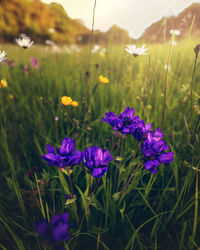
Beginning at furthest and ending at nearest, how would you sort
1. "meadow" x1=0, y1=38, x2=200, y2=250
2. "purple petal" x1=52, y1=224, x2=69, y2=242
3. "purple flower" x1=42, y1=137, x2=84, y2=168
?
"meadow" x1=0, y1=38, x2=200, y2=250 → "purple flower" x1=42, y1=137, x2=84, y2=168 → "purple petal" x1=52, y1=224, x2=69, y2=242

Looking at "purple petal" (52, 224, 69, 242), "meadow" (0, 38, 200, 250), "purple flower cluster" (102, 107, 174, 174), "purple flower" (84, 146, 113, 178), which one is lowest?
"meadow" (0, 38, 200, 250)

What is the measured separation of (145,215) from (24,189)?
24.9 inches

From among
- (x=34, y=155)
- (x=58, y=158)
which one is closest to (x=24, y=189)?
(x=34, y=155)

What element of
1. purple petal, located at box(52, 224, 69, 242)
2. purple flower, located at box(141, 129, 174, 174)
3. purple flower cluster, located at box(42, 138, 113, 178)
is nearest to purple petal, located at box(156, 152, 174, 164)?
purple flower, located at box(141, 129, 174, 174)

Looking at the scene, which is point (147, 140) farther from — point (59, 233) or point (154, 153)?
point (59, 233)

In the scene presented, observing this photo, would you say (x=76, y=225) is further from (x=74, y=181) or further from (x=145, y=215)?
(x=145, y=215)

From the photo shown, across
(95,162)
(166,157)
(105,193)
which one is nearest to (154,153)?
(166,157)

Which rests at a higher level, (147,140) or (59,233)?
(147,140)

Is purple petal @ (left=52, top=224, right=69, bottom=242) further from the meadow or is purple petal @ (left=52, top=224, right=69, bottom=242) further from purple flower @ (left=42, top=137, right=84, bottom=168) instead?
purple flower @ (left=42, top=137, right=84, bottom=168)

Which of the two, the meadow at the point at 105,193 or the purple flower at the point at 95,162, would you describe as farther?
the meadow at the point at 105,193

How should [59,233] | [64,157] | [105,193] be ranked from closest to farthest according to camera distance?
1. [59,233]
2. [64,157]
3. [105,193]

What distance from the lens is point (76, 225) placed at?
0.73m

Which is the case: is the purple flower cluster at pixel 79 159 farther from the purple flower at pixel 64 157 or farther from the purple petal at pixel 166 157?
the purple petal at pixel 166 157

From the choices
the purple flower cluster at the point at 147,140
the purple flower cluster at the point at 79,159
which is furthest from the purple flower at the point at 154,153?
the purple flower cluster at the point at 79,159
